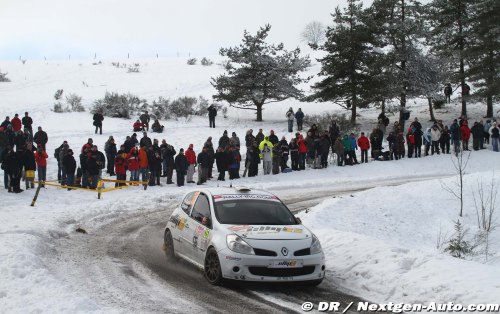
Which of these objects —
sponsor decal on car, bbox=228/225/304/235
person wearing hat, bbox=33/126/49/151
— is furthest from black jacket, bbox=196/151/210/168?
sponsor decal on car, bbox=228/225/304/235

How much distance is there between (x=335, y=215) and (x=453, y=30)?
27.3 metres

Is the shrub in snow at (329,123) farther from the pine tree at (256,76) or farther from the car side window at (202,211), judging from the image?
the car side window at (202,211)

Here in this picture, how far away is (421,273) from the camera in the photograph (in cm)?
938

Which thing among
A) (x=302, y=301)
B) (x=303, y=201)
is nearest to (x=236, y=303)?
(x=302, y=301)

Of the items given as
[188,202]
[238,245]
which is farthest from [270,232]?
[188,202]

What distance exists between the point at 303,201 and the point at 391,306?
38.1ft

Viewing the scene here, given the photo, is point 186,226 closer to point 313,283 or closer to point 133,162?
point 313,283

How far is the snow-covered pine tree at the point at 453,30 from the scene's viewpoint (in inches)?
1534

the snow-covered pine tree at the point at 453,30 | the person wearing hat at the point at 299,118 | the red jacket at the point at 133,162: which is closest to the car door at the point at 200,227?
the red jacket at the point at 133,162

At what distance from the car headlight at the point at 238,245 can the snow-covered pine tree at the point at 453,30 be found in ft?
109

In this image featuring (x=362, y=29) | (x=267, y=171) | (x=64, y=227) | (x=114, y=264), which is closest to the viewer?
(x=114, y=264)

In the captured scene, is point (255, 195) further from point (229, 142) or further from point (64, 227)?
point (229, 142)

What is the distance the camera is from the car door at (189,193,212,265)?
9.96 metres

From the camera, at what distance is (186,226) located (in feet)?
35.8
